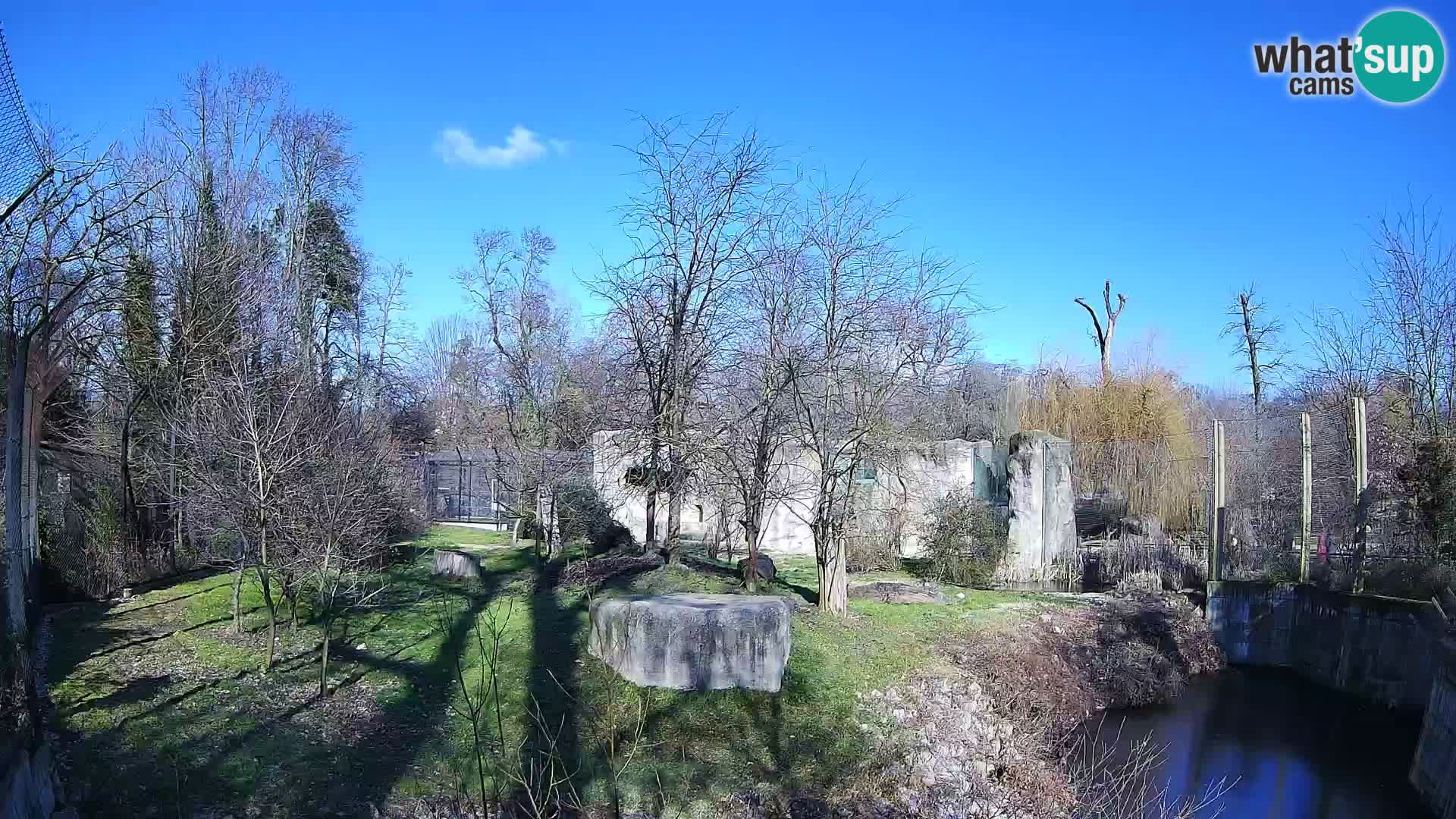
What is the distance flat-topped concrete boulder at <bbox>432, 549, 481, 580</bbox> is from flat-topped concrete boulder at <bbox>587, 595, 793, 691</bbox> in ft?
18.9

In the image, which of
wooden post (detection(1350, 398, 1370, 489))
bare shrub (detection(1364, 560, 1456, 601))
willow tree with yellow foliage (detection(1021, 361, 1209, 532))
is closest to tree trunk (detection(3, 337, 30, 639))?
bare shrub (detection(1364, 560, 1456, 601))

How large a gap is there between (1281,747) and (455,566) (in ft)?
37.2

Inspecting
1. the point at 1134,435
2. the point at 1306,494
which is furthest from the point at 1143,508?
the point at 1306,494

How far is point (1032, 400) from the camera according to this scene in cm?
2306

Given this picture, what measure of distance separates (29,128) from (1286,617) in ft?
52.3

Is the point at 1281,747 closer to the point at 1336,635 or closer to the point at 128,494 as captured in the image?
the point at 1336,635

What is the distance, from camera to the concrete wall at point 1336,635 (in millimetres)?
11094

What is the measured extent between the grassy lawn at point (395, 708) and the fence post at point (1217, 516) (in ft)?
18.5

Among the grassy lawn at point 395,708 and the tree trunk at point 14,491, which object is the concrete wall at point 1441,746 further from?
the tree trunk at point 14,491

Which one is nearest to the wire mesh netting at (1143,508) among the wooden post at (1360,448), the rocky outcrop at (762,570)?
the wooden post at (1360,448)

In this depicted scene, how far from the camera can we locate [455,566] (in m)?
14.3

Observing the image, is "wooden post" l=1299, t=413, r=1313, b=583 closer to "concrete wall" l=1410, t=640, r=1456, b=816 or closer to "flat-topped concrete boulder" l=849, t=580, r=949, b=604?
"concrete wall" l=1410, t=640, r=1456, b=816

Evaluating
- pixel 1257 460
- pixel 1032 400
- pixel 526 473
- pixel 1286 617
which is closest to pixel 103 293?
pixel 526 473

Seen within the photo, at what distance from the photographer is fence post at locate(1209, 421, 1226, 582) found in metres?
15.1
